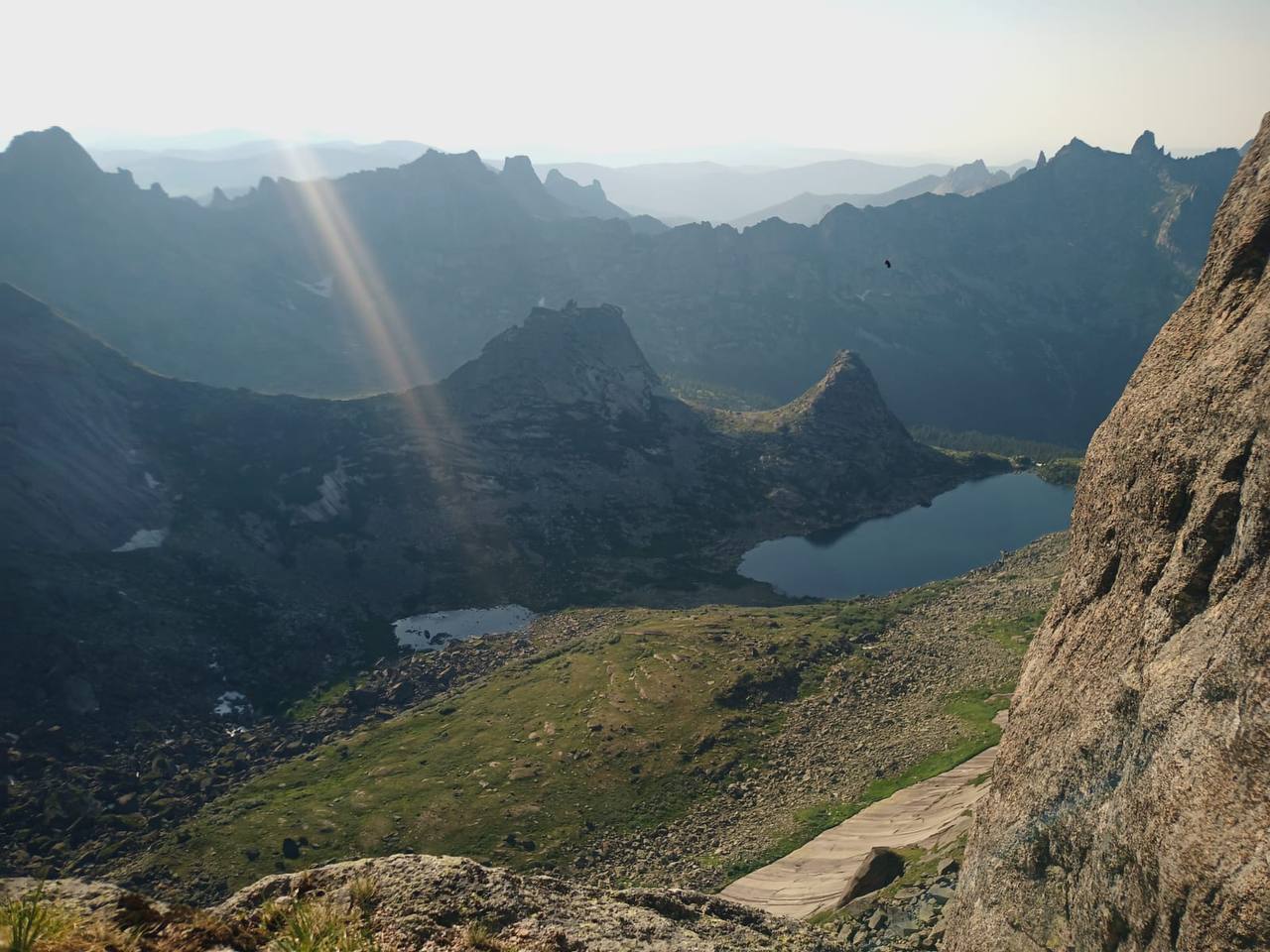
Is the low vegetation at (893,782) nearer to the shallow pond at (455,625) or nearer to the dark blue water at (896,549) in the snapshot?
the dark blue water at (896,549)

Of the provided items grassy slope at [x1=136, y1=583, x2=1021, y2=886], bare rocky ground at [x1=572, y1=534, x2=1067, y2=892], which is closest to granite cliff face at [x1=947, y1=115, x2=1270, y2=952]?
bare rocky ground at [x1=572, y1=534, x2=1067, y2=892]

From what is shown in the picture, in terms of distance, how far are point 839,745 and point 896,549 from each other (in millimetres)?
103763

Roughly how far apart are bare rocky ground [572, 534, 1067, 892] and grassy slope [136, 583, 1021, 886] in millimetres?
2189

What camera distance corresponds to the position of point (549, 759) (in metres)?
80.0

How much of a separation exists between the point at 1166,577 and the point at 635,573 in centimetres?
14013

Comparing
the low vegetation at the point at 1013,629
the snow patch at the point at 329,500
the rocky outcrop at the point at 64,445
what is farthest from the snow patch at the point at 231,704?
the low vegetation at the point at 1013,629

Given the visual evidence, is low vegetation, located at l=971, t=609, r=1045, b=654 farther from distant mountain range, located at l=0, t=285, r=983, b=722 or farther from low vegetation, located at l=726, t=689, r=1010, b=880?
distant mountain range, located at l=0, t=285, r=983, b=722

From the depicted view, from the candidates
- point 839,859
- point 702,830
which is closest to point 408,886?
point 839,859

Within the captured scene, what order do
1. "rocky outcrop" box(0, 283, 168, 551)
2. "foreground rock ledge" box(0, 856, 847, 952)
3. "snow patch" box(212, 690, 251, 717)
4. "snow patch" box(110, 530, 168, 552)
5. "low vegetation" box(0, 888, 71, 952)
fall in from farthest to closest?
"snow patch" box(110, 530, 168, 552) → "rocky outcrop" box(0, 283, 168, 551) → "snow patch" box(212, 690, 251, 717) → "foreground rock ledge" box(0, 856, 847, 952) → "low vegetation" box(0, 888, 71, 952)

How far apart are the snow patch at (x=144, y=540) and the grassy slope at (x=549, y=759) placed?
2601 inches

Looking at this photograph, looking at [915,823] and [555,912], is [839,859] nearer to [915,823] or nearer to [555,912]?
[915,823]

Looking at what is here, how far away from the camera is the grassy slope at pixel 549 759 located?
68.9 metres

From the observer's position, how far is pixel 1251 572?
15305 mm

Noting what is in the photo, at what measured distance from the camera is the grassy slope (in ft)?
226
